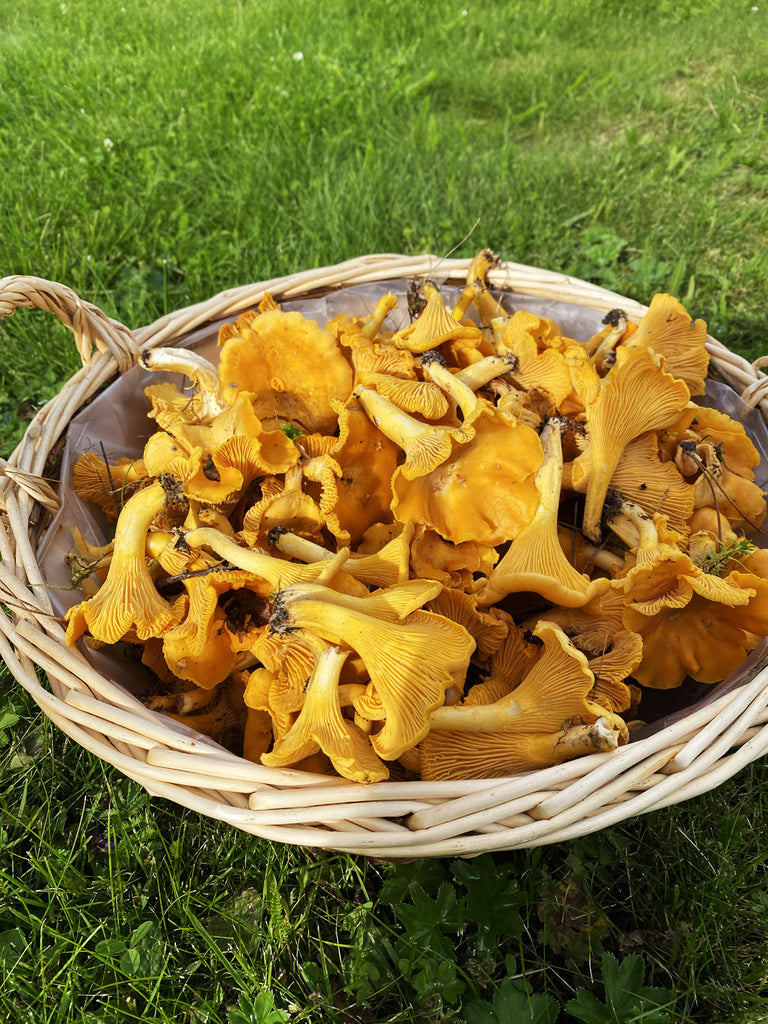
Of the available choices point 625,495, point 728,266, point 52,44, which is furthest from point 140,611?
point 52,44

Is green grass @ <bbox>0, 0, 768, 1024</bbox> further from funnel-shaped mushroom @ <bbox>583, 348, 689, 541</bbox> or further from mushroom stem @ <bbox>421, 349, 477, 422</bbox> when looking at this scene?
mushroom stem @ <bbox>421, 349, 477, 422</bbox>

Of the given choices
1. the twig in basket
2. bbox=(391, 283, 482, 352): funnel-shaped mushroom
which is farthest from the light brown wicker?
bbox=(391, 283, 482, 352): funnel-shaped mushroom

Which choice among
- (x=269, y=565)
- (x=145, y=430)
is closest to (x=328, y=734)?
(x=269, y=565)

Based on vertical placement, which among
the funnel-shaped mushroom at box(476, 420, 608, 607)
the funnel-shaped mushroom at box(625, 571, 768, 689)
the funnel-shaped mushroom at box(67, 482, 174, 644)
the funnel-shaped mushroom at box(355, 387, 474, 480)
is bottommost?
the funnel-shaped mushroom at box(625, 571, 768, 689)

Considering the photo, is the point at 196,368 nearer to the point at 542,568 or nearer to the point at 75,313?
the point at 75,313

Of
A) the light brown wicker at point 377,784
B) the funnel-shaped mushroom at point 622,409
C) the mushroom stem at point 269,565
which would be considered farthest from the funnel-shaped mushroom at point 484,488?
the light brown wicker at point 377,784

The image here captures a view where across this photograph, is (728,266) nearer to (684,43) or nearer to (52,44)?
(684,43)
